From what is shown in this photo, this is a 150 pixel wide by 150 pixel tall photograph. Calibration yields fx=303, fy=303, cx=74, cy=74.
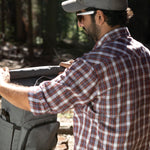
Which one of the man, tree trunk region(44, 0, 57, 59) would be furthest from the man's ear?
tree trunk region(44, 0, 57, 59)

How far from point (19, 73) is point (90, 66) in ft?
3.50

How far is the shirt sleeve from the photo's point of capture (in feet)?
5.01

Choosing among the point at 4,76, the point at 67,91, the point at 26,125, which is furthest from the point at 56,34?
the point at 67,91

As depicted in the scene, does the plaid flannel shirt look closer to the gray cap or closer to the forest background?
the gray cap

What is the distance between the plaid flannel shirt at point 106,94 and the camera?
154 centimetres

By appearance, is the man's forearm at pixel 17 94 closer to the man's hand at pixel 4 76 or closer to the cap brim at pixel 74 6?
the man's hand at pixel 4 76

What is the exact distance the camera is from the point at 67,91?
1547 millimetres

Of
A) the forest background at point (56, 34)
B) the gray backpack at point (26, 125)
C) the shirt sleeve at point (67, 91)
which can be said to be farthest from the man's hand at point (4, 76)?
the forest background at point (56, 34)

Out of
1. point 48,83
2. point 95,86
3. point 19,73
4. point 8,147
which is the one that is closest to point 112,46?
point 95,86

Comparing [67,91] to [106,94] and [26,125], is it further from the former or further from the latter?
[26,125]

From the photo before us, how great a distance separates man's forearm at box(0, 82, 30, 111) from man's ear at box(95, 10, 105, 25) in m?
0.54

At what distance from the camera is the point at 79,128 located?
1710mm

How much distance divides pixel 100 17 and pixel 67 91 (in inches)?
17.9

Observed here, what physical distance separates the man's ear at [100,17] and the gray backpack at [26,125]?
2.39ft
